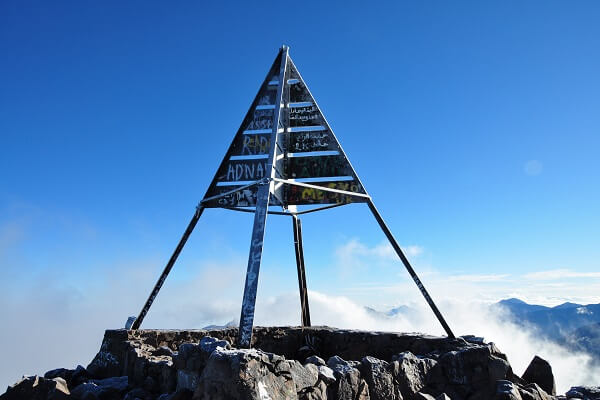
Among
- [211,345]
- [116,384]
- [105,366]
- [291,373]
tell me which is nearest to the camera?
[291,373]

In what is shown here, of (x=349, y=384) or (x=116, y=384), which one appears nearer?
(x=349, y=384)

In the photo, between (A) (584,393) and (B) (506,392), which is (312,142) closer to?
(B) (506,392)

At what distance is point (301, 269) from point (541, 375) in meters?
5.56

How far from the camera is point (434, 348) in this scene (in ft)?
26.6

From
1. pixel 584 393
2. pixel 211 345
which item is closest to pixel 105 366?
pixel 211 345

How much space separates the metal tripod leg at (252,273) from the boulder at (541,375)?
4635 millimetres

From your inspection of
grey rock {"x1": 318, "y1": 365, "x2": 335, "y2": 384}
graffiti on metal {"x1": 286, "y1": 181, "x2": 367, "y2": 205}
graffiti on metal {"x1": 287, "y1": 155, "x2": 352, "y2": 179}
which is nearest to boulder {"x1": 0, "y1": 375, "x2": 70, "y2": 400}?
grey rock {"x1": 318, "y1": 365, "x2": 335, "y2": 384}

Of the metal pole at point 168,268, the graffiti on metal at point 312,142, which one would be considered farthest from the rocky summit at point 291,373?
the graffiti on metal at point 312,142

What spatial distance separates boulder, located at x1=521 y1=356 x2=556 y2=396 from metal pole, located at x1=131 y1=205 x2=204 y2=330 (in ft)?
22.4

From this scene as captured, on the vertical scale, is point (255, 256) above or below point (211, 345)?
above

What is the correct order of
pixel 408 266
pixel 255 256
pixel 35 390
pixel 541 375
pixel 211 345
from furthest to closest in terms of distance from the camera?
pixel 408 266 → pixel 541 375 → pixel 255 256 → pixel 35 390 → pixel 211 345

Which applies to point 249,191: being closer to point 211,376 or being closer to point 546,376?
point 211,376

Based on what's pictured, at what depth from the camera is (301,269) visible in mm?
11219

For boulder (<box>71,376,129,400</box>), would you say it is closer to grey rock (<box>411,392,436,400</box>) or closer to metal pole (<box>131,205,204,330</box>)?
metal pole (<box>131,205,204,330</box>)
